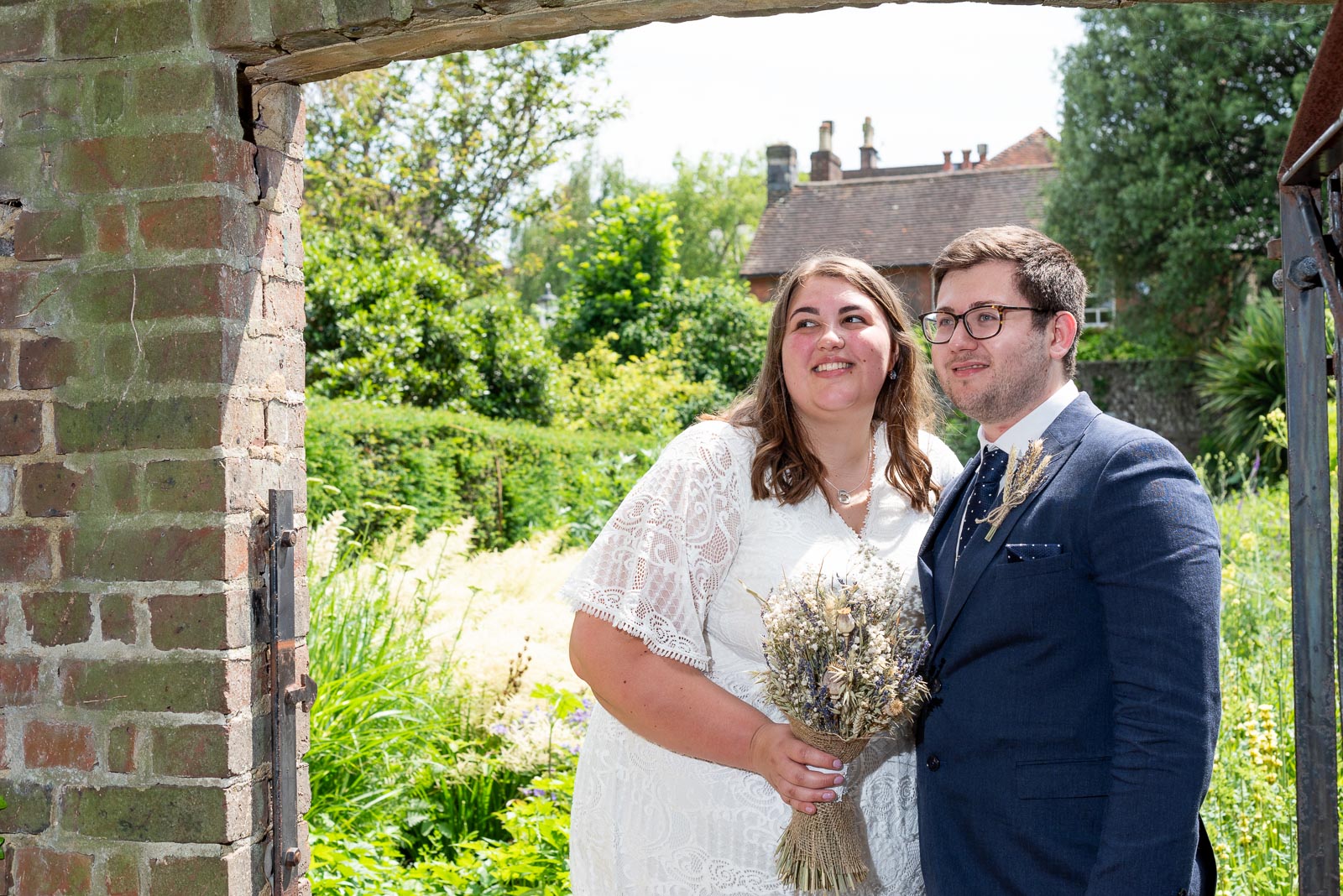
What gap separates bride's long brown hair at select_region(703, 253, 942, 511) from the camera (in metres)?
2.63

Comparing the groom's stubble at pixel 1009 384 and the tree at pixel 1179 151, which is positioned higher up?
the tree at pixel 1179 151

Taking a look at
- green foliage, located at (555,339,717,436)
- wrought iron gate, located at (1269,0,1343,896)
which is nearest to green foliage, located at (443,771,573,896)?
wrought iron gate, located at (1269,0,1343,896)

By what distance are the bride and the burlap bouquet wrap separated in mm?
66

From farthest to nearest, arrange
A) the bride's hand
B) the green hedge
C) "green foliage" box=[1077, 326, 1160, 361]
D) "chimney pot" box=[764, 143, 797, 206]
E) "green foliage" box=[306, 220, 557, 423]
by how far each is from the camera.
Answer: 1. "chimney pot" box=[764, 143, 797, 206]
2. "green foliage" box=[1077, 326, 1160, 361]
3. "green foliage" box=[306, 220, 557, 423]
4. the green hedge
5. the bride's hand

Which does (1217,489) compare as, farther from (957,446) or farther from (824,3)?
(824,3)

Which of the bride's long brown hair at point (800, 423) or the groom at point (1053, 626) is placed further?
the bride's long brown hair at point (800, 423)

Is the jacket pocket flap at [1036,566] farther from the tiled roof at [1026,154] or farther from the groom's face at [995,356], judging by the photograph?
the tiled roof at [1026,154]

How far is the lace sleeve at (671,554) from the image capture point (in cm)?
241

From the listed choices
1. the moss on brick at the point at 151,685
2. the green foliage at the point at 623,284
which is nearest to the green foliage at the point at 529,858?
the moss on brick at the point at 151,685

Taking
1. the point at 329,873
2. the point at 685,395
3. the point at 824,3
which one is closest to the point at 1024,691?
the point at 824,3

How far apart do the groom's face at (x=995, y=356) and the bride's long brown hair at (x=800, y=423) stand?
385 mm

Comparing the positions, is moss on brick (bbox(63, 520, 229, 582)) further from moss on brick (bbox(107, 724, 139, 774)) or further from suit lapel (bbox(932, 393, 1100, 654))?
suit lapel (bbox(932, 393, 1100, 654))

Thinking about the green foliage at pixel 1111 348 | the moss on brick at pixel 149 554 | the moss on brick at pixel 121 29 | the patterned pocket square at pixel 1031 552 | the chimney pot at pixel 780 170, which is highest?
the chimney pot at pixel 780 170

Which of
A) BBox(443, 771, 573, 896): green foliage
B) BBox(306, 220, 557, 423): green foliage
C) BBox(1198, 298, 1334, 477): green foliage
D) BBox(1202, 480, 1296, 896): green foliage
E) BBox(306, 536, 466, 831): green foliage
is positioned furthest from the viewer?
BBox(1198, 298, 1334, 477): green foliage
